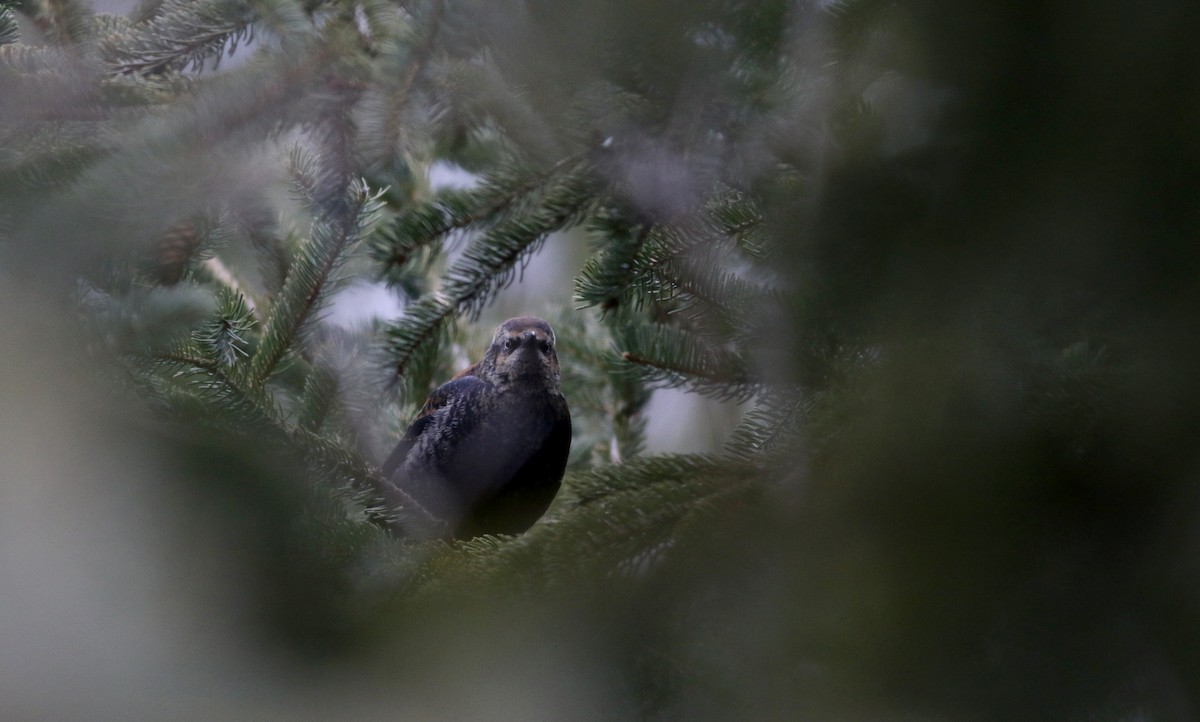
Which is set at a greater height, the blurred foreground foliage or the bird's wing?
the blurred foreground foliage

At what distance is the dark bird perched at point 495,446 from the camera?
220 cm

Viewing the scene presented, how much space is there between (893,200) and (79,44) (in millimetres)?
2153

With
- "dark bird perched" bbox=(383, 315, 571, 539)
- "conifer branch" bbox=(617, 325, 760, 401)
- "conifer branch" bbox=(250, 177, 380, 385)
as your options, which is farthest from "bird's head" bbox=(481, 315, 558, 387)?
"conifer branch" bbox=(250, 177, 380, 385)

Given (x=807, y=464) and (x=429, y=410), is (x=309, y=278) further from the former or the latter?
(x=807, y=464)

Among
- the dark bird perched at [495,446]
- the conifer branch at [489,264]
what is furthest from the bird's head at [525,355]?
the conifer branch at [489,264]

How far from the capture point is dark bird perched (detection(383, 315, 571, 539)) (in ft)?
7.21

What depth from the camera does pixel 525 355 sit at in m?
2.28

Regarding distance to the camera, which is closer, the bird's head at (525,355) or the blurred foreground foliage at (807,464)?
the blurred foreground foliage at (807,464)

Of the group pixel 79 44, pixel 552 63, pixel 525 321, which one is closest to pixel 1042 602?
pixel 552 63

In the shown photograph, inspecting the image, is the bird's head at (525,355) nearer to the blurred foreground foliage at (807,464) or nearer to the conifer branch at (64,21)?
the blurred foreground foliage at (807,464)

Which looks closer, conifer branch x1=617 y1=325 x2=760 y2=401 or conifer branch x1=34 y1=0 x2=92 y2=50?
conifer branch x1=617 y1=325 x2=760 y2=401

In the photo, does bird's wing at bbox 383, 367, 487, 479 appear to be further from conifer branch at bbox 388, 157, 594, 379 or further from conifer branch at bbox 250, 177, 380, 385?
conifer branch at bbox 250, 177, 380, 385

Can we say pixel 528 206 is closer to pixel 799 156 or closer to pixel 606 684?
pixel 799 156

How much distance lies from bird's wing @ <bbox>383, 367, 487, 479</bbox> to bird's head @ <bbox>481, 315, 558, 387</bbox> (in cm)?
6
